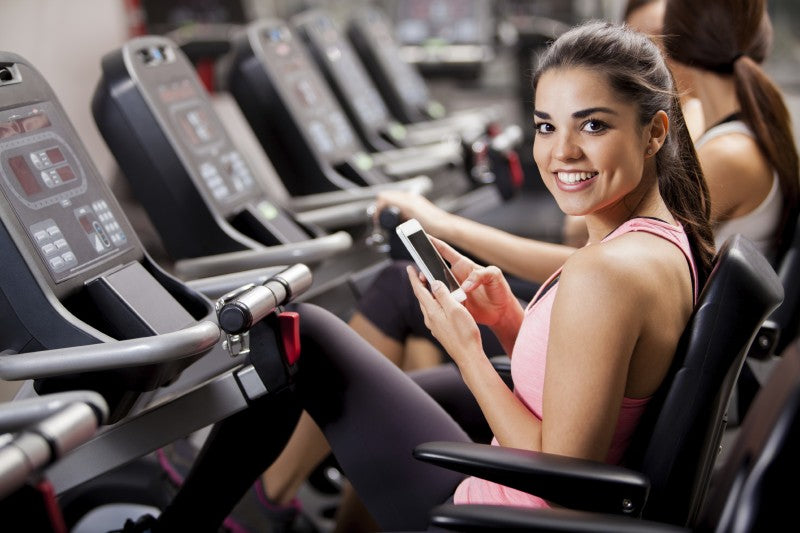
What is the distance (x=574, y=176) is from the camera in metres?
1.46

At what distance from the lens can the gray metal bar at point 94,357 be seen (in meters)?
1.50

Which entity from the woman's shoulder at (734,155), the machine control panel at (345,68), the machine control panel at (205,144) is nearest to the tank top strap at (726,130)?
the woman's shoulder at (734,155)

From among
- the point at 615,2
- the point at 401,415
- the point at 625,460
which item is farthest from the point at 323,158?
the point at 615,2

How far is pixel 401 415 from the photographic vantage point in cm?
168

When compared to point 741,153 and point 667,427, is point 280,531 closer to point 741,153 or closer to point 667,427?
point 667,427

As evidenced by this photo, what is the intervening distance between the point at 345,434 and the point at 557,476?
20.2 inches

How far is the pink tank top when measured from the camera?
1427 mm

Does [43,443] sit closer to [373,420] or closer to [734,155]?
[373,420]

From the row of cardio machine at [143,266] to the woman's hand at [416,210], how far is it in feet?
0.72

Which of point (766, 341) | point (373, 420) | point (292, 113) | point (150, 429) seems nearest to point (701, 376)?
point (373, 420)

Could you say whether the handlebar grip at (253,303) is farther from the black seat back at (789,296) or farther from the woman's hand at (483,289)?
the black seat back at (789,296)

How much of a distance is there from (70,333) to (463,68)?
5.58 meters

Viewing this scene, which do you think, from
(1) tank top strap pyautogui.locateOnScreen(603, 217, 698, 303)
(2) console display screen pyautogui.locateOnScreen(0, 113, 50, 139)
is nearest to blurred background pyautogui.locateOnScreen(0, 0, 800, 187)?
(2) console display screen pyautogui.locateOnScreen(0, 113, 50, 139)

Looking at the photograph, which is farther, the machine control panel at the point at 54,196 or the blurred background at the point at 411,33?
the blurred background at the point at 411,33
